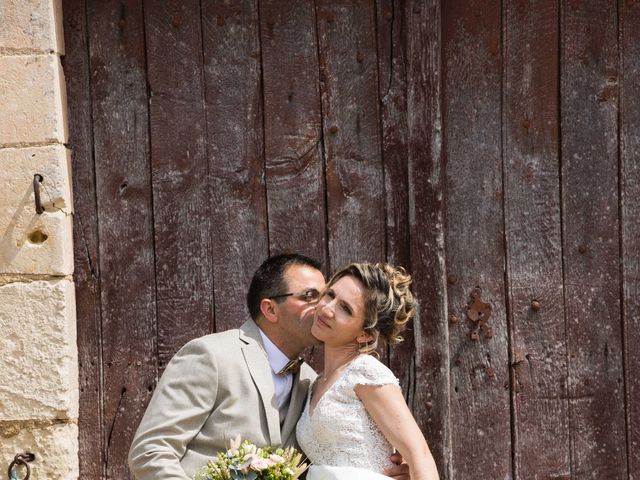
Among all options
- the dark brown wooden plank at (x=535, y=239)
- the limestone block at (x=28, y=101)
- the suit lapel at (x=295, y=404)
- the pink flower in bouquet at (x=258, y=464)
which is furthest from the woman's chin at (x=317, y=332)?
the limestone block at (x=28, y=101)

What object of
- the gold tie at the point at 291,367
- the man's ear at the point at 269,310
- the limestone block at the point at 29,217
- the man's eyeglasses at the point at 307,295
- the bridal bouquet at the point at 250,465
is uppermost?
the limestone block at the point at 29,217

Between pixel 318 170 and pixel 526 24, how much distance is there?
3.15ft

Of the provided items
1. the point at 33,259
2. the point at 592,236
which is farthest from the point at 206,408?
the point at 592,236

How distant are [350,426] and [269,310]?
0.52 m

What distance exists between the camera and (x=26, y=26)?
3.90m

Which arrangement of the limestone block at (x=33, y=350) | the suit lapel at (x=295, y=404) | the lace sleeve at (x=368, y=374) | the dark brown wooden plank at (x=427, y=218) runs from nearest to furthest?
the lace sleeve at (x=368, y=374), the suit lapel at (x=295, y=404), the limestone block at (x=33, y=350), the dark brown wooden plank at (x=427, y=218)

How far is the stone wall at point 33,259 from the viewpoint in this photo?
3.83m

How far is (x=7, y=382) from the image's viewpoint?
3832mm

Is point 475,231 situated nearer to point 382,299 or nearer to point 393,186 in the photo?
point 393,186

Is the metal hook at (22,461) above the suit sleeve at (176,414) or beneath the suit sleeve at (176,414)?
beneath

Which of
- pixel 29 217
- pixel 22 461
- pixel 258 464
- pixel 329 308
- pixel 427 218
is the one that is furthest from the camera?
pixel 427 218

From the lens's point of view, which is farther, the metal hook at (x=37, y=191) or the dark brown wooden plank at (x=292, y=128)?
the dark brown wooden plank at (x=292, y=128)

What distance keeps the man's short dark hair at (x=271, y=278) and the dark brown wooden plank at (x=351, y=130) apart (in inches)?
13.7

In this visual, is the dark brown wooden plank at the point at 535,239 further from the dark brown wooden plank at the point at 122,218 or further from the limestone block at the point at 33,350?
the limestone block at the point at 33,350
